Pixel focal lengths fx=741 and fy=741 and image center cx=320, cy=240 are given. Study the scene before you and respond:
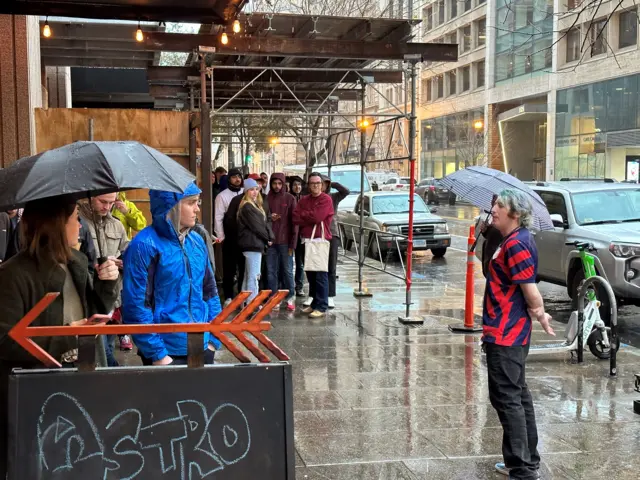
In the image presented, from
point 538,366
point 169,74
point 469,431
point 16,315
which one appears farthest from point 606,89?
point 16,315

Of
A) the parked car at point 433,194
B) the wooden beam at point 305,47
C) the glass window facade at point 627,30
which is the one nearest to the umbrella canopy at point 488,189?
the wooden beam at point 305,47

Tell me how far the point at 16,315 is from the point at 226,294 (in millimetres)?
8198

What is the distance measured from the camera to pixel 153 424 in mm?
3020

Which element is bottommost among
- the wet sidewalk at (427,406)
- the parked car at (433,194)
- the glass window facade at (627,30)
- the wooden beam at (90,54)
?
the wet sidewalk at (427,406)

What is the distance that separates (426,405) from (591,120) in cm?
3721

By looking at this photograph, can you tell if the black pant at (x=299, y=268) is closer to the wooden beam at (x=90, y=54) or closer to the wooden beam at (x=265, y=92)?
the wooden beam at (x=265, y=92)

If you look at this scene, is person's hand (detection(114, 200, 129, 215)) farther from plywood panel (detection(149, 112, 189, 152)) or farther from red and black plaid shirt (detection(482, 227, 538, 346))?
red and black plaid shirt (detection(482, 227, 538, 346))

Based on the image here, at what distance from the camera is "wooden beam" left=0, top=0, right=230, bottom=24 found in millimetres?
6922

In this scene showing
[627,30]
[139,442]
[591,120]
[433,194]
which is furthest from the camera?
[433,194]

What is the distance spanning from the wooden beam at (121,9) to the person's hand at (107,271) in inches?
158

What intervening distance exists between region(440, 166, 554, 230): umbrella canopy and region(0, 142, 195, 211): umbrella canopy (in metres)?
3.57

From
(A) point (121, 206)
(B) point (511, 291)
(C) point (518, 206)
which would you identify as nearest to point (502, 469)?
(B) point (511, 291)

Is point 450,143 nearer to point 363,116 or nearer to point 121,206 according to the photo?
point 363,116

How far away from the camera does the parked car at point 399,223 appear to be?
18156 mm
